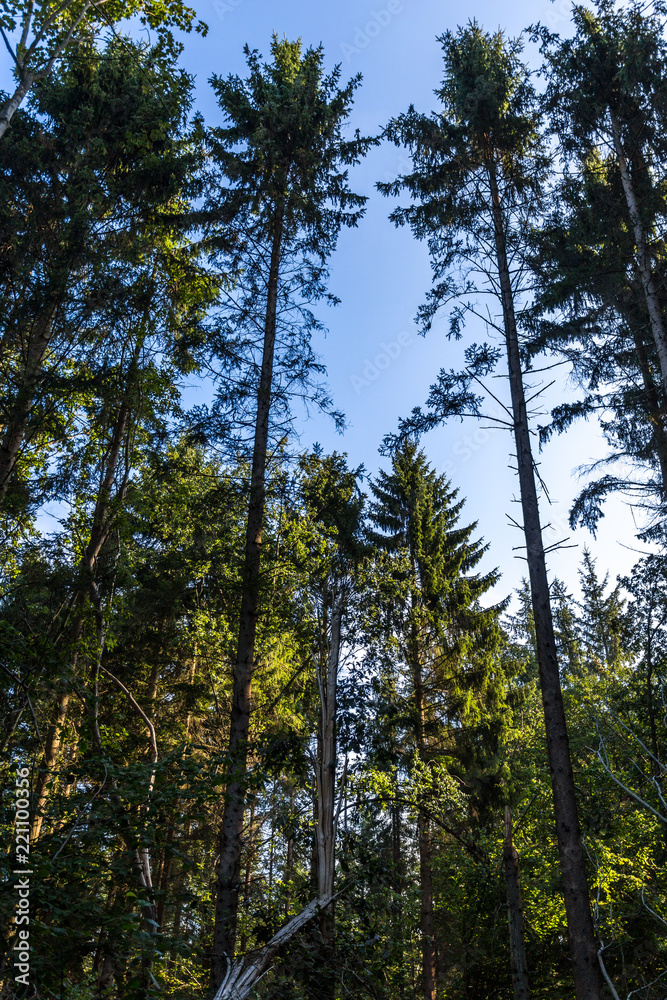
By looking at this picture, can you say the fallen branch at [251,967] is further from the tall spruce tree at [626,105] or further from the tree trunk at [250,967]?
the tall spruce tree at [626,105]

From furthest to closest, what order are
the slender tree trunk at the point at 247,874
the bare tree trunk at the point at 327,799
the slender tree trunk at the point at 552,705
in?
the slender tree trunk at the point at 247,874, the bare tree trunk at the point at 327,799, the slender tree trunk at the point at 552,705

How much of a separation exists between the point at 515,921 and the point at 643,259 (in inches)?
510

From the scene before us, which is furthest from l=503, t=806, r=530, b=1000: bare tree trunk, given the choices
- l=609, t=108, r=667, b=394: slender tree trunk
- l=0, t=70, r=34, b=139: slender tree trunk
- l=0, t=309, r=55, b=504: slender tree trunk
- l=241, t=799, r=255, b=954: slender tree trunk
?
l=0, t=70, r=34, b=139: slender tree trunk

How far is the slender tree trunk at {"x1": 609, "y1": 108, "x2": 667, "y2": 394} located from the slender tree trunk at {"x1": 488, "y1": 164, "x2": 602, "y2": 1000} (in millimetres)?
2599

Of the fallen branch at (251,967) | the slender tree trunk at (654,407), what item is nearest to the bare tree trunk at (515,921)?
the fallen branch at (251,967)

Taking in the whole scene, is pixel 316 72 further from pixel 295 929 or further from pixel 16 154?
pixel 295 929

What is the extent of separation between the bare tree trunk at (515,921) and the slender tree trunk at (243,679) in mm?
7011

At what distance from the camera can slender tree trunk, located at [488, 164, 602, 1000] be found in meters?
6.55

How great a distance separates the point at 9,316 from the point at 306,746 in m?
7.31

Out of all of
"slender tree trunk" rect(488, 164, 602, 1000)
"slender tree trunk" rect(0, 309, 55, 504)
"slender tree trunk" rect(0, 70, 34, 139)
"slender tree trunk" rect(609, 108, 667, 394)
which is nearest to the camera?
"slender tree trunk" rect(0, 70, 34, 139)

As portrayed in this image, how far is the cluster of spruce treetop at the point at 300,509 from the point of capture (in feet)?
24.2

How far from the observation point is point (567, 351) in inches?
411

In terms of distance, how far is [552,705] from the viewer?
770 cm

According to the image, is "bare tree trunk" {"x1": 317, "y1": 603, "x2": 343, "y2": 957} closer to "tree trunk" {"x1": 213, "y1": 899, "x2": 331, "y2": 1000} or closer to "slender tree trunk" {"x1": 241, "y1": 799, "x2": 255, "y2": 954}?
"tree trunk" {"x1": 213, "y1": 899, "x2": 331, "y2": 1000}
